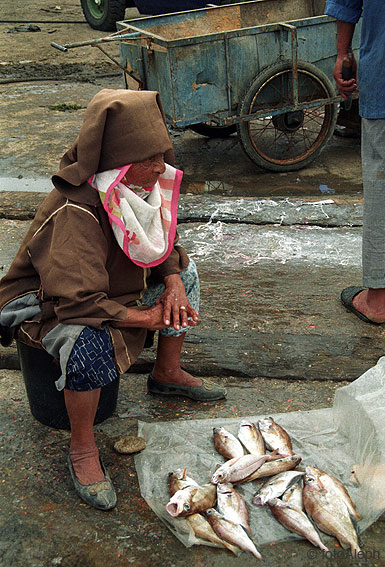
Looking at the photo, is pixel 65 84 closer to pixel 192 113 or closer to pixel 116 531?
pixel 192 113

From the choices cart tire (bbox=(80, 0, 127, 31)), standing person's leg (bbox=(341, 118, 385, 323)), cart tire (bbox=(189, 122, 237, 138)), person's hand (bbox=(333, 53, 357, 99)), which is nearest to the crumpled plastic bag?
standing person's leg (bbox=(341, 118, 385, 323))

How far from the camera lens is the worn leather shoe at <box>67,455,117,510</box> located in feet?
7.63

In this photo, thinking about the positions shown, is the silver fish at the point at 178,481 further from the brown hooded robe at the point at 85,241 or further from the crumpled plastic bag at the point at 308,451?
the brown hooded robe at the point at 85,241

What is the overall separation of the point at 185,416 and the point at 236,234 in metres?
2.10

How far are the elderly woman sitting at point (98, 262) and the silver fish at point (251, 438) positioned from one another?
473 millimetres

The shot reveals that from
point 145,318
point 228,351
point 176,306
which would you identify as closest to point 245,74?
point 228,351

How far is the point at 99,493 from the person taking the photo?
234 cm

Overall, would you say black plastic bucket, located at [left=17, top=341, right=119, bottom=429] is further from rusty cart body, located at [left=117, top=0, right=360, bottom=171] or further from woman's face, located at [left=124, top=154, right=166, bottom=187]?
rusty cart body, located at [left=117, top=0, right=360, bottom=171]

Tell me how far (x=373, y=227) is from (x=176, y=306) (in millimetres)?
1350

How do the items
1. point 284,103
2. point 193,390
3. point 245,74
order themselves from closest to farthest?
point 193,390 < point 245,74 < point 284,103

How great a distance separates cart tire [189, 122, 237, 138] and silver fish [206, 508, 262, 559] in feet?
18.4

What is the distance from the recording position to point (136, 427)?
2779 mm

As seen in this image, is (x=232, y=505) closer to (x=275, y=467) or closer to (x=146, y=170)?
(x=275, y=467)

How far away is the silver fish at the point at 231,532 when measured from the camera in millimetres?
2127
